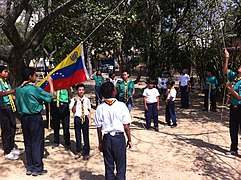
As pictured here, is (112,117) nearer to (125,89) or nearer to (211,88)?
(125,89)

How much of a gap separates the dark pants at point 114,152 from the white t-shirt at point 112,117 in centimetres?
10

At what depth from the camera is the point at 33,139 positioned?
4.31m

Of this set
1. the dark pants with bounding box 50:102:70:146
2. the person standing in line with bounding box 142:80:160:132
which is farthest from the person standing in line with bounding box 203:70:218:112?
the dark pants with bounding box 50:102:70:146

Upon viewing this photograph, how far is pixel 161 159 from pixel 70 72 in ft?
7.82

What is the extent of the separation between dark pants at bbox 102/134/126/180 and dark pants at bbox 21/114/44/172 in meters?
1.30

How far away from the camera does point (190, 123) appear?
25.8 feet

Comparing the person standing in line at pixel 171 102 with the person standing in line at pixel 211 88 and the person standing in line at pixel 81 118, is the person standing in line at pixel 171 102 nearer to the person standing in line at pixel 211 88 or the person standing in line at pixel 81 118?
the person standing in line at pixel 211 88

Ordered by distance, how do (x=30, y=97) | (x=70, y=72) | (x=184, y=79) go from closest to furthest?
(x=30, y=97)
(x=70, y=72)
(x=184, y=79)

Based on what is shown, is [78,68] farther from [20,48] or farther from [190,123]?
[190,123]

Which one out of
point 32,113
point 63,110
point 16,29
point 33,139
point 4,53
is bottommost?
point 33,139

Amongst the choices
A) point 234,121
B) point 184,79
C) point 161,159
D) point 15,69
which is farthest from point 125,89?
point 184,79

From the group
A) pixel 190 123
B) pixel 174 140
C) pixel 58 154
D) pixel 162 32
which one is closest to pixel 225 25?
pixel 162 32

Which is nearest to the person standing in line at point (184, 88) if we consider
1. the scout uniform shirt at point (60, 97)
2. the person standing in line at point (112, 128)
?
the scout uniform shirt at point (60, 97)

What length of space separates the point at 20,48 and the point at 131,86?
3.00 metres
